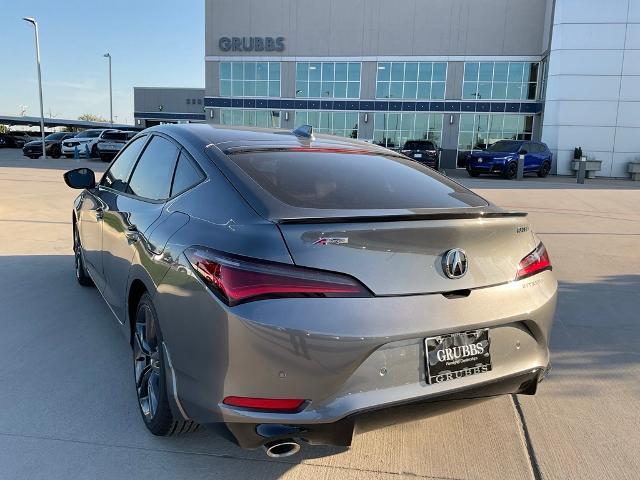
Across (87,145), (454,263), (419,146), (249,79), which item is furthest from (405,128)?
(454,263)

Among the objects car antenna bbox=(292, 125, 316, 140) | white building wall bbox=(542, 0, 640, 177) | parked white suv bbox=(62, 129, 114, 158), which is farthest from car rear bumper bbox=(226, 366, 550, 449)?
white building wall bbox=(542, 0, 640, 177)

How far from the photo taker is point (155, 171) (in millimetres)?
3385

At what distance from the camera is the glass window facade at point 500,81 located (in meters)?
33.3

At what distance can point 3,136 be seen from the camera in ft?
145

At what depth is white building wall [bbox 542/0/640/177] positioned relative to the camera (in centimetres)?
2794

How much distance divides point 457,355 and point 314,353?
657 mm

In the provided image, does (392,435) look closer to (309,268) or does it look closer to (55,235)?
(309,268)

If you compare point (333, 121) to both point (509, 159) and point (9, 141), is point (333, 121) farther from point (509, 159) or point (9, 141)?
point (9, 141)

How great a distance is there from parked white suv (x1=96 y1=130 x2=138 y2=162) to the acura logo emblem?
26.5 m

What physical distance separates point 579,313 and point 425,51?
107 feet

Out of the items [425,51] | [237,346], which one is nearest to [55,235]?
[237,346]

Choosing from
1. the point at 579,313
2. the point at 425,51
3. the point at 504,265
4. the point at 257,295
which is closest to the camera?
the point at 257,295

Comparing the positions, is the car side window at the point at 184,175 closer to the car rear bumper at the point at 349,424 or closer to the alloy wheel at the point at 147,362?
the alloy wheel at the point at 147,362

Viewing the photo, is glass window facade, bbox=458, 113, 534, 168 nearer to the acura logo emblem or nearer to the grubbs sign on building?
the grubbs sign on building
